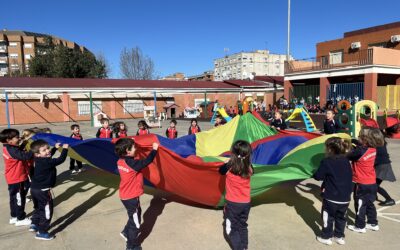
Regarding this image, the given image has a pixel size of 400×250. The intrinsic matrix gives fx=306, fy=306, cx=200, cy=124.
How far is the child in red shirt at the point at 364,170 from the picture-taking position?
397 centimetres

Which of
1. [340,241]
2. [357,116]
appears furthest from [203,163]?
[357,116]

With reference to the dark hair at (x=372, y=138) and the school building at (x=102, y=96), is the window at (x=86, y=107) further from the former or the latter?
the dark hair at (x=372, y=138)

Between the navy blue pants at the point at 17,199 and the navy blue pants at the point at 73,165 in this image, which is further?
the navy blue pants at the point at 73,165

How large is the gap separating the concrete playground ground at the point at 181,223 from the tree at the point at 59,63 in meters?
32.7

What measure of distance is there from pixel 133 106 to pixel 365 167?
27.3 metres

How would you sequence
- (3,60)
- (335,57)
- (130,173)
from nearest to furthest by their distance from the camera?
1. (130,173)
2. (335,57)
3. (3,60)

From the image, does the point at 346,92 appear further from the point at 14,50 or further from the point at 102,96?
the point at 14,50

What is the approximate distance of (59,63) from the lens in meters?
34.9

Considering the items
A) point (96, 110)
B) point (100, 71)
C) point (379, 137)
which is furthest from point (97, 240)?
point (100, 71)

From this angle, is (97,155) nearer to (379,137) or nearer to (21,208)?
(21,208)

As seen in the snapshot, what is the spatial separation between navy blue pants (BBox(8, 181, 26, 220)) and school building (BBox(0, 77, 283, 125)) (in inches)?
774

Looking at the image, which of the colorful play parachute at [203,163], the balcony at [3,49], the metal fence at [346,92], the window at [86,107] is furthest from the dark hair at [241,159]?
the balcony at [3,49]

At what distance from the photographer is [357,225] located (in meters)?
4.09

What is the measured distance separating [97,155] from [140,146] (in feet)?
4.19
